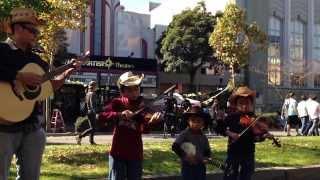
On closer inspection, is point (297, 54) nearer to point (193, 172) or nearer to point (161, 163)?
point (161, 163)

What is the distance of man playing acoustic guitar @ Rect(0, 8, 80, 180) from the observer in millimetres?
5387

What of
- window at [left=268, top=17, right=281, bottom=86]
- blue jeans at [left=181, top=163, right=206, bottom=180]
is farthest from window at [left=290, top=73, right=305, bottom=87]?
blue jeans at [left=181, top=163, right=206, bottom=180]

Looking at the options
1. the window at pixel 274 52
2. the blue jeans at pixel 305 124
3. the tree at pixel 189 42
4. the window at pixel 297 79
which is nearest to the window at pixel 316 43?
the window at pixel 297 79

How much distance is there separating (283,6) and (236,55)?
18853 millimetres

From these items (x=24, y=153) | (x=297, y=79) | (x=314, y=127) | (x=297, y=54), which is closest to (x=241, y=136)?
(x=24, y=153)

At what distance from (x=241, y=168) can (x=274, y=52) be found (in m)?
47.9

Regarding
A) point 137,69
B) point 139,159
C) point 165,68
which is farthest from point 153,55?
point 139,159

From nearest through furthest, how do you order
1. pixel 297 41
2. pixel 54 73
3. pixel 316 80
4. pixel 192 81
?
1. pixel 54 73
2. pixel 192 81
3. pixel 316 80
4. pixel 297 41

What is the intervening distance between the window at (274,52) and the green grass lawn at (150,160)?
133 feet

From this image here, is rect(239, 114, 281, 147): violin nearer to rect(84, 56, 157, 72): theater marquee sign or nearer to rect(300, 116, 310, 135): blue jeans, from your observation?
rect(300, 116, 310, 135): blue jeans

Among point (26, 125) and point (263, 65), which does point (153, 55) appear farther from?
point (26, 125)

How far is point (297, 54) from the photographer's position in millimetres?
56812

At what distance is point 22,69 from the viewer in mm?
5449

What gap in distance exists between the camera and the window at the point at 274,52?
53.8 metres
